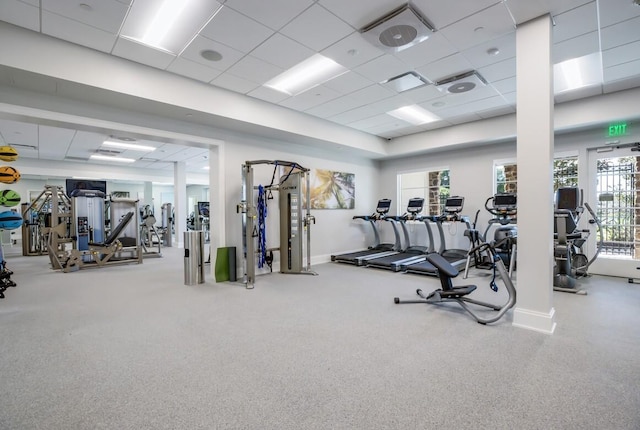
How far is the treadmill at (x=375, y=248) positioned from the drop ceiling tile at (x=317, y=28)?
4.53 m

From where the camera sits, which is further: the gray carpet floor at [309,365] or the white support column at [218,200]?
the white support column at [218,200]

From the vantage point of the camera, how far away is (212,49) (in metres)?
3.71

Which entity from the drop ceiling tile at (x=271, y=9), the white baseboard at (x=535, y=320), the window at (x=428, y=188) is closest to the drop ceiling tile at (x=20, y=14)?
the drop ceiling tile at (x=271, y=9)

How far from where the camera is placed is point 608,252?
5.66 m

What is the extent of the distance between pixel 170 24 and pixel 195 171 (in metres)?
9.50

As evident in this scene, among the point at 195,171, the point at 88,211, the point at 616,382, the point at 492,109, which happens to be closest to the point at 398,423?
the point at 616,382

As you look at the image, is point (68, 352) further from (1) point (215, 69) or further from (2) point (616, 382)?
(2) point (616, 382)

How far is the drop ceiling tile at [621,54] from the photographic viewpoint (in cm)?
372

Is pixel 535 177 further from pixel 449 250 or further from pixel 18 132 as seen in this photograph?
pixel 18 132

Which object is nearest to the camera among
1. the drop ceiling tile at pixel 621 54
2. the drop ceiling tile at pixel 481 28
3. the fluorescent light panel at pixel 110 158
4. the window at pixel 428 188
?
the drop ceiling tile at pixel 481 28

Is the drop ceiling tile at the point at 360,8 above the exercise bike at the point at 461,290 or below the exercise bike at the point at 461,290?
above

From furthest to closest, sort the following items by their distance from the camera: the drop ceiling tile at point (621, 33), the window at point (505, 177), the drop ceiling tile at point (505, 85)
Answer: the window at point (505, 177) < the drop ceiling tile at point (505, 85) < the drop ceiling tile at point (621, 33)

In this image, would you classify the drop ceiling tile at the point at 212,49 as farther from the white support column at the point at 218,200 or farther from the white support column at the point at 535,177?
the white support column at the point at 535,177

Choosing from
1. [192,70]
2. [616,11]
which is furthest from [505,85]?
[192,70]
